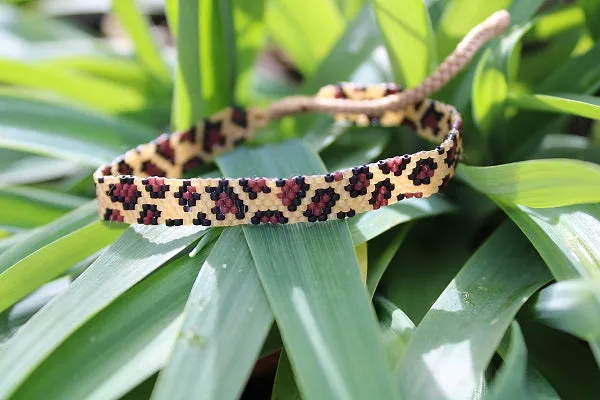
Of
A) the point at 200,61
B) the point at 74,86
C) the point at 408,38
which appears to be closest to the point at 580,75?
the point at 408,38

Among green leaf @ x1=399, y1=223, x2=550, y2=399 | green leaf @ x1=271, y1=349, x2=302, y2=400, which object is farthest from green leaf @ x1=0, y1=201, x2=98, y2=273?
green leaf @ x1=399, y1=223, x2=550, y2=399

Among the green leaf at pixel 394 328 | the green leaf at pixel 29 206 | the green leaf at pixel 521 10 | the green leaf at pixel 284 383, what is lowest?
the green leaf at pixel 284 383

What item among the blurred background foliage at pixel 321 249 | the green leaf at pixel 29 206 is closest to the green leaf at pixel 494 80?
the blurred background foliage at pixel 321 249

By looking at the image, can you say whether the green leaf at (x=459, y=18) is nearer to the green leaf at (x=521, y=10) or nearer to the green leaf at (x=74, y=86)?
the green leaf at (x=521, y=10)

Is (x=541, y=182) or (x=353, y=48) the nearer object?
(x=541, y=182)

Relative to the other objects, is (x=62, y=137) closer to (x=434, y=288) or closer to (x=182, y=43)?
(x=182, y=43)

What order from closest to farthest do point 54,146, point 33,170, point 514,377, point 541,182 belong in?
point 514,377 < point 541,182 < point 54,146 < point 33,170

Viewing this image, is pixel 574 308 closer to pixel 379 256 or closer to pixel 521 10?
pixel 379 256
